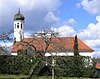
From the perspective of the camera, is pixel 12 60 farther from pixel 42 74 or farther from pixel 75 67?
pixel 75 67

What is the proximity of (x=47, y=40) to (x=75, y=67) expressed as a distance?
57.1ft

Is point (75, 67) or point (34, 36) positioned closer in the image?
point (34, 36)

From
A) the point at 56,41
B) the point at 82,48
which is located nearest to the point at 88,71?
the point at 56,41

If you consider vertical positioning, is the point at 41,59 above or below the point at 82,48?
below

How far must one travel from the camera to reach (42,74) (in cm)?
5244

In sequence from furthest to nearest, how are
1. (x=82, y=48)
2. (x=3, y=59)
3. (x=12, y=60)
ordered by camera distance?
(x=82, y=48)
(x=12, y=60)
(x=3, y=59)

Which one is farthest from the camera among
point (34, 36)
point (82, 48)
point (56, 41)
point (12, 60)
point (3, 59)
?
point (82, 48)

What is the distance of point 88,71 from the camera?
57.1m

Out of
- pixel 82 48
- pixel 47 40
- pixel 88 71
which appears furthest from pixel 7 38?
pixel 82 48

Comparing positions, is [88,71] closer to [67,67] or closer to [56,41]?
[67,67]

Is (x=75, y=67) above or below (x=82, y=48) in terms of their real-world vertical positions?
below

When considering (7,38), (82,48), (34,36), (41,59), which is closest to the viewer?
(7,38)

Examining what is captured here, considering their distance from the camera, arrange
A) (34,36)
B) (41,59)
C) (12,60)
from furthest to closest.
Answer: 1. (12,60)
2. (34,36)
3. (41,59)

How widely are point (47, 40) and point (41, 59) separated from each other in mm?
3891
